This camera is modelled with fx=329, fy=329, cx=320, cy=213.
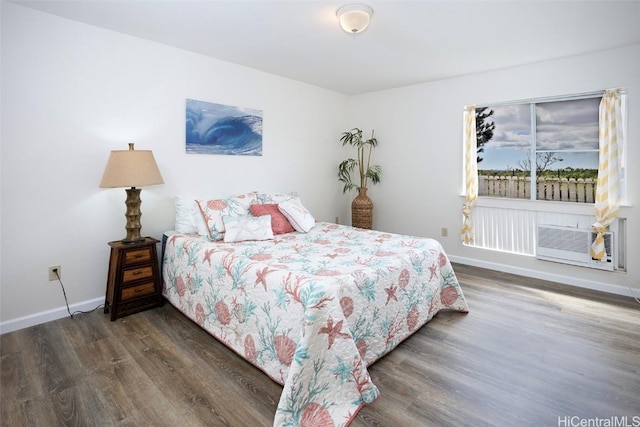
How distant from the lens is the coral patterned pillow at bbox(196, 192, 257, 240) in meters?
2.94

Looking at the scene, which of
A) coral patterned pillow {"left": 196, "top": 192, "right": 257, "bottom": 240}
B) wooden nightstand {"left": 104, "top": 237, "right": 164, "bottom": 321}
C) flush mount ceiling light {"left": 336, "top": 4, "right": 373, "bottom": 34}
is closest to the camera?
flush mount ceiling light {"left": 336, "top": 4, "right": 373, "bottom": 34}

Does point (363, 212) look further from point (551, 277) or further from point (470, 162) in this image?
point (551, 277)

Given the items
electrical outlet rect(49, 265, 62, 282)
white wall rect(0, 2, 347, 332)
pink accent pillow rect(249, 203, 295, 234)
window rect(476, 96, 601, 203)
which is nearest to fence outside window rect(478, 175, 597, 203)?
window rect(476, 96, 601, 203)

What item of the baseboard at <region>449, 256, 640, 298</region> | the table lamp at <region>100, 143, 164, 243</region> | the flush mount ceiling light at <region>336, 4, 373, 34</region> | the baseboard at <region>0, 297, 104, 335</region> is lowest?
the baseboard at <region>0, 297, 104, 335</region>

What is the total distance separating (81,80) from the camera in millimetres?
2695

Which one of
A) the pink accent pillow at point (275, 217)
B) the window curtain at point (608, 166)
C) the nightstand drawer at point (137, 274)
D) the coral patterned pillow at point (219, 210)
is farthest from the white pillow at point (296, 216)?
the window curtain at point (608, 166)

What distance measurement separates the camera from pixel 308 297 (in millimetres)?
1688

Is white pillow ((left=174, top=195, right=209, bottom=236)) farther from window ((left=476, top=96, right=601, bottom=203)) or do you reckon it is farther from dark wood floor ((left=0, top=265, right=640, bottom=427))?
window ((left=476, top=96, right=601, bottom=203))

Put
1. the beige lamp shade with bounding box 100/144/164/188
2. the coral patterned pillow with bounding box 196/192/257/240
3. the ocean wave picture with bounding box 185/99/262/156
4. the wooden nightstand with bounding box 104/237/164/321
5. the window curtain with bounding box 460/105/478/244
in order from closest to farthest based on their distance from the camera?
1. the beige lamp shade with bounding box 100/144/164/188
2. the wooden nightstand with bounding box 104/237/164/321
3. the coral patterned pillow with bounding box 196/192/257/240
4. the ocean wave picture with bounding box 185/99/262/156
5. the window curtain with bounding box 460/105/478/244

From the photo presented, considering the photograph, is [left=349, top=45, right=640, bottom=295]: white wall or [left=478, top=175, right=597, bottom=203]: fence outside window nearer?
[left=349, top=45, right=640, bottom=295]: white wall

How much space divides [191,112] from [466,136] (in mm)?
3244

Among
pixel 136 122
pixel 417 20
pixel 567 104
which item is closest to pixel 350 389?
pixel 417 20

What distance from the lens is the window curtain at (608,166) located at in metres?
3.17

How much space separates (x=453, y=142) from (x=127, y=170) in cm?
370
